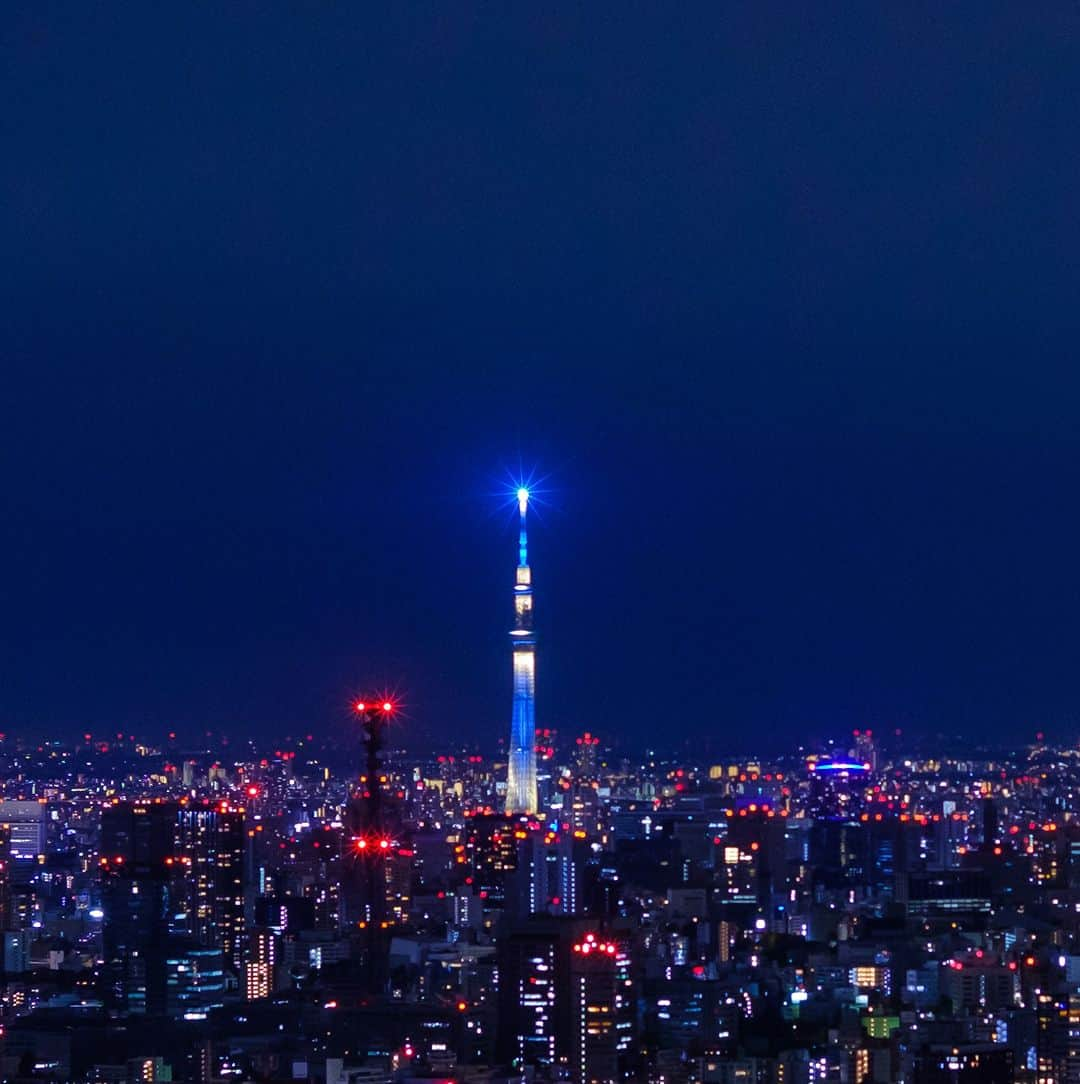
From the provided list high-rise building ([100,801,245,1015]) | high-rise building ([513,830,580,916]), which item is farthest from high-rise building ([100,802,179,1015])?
high-rise building ([513,830,580,916])

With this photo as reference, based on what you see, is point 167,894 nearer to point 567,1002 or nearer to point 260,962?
point 260,962

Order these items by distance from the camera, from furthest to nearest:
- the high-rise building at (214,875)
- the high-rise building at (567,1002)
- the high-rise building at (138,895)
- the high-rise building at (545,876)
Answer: the high-rise building at (545,876)
the high-rise building at (214,875)
the high-rise building at (138,895)
the high-rise building at (567,1002)

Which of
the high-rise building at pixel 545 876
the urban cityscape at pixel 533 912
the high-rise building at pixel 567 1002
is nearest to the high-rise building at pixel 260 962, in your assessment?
the urban cityscape at pixel 533 912

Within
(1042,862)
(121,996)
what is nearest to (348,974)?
(121,996)

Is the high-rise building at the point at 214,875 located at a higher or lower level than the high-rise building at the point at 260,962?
higher

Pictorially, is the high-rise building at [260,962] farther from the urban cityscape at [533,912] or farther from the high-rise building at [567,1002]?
the high-rise building at [567,1002]

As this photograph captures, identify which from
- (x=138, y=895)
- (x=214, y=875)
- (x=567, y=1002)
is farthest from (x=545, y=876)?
(x=567, y=1002)

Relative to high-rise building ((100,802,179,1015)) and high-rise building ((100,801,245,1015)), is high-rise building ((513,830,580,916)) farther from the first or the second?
high-rise building ((100,802,179,1015))

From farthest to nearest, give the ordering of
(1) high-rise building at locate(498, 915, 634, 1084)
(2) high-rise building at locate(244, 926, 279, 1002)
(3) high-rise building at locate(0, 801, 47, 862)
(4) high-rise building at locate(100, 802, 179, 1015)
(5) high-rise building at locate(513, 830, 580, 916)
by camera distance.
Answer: (3) high-rise building at locate(0, 801, 47, 862) → (5) high-rise building at locate(513, 830, 580, 916) → (2) high-rise building at locate(244, 926, 279, 1002) → (4) high-rise building at locate(100, 802, 179, 1015) → (1) high-rise building at locate(498, 915, 634, 1084)
